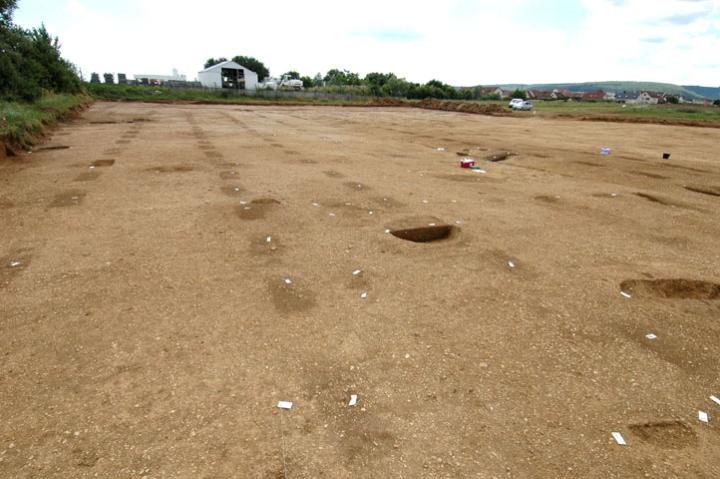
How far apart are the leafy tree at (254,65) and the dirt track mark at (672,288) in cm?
11463

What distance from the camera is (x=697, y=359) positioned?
380cm

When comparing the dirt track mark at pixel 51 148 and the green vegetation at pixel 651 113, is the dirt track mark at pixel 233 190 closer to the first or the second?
the dirt track mark at pixel 51 148

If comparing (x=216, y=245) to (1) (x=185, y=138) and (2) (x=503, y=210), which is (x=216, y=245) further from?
(1) (x=185, y=138)

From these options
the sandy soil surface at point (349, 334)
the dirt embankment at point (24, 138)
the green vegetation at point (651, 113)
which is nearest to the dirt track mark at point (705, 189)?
the sandy soil surface at point (349, 334)

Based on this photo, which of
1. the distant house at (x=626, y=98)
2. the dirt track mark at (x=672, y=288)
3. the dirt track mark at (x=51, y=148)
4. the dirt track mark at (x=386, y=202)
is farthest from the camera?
the distant house at (x=626, y=98)

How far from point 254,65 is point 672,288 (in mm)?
117291

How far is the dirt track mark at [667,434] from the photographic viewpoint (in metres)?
2.88

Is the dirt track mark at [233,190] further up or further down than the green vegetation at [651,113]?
further down

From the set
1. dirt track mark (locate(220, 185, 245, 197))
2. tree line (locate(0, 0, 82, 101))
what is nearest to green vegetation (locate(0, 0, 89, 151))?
tree line (locate(0, 0, 82, 101))

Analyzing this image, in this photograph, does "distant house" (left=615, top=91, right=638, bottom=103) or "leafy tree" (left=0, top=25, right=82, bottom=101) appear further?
A: "distant house" (left=615, top=91, right=638, bottom=103)

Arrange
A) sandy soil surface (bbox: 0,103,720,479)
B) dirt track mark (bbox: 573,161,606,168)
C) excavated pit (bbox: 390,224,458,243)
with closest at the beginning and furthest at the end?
sandy soil surface (bbox: 0,103,720,479)
excavated pit (bbox: 390,224,458,243)
dirt track mark (bbox: 573,161,606,168)

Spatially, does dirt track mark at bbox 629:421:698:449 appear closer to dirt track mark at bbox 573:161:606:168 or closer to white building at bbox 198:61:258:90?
A: dirt track mark at bbox 573:161:606:168

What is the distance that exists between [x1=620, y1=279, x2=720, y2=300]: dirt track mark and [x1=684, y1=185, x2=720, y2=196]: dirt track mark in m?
6.84

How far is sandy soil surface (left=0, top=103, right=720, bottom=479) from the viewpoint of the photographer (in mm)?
2760
